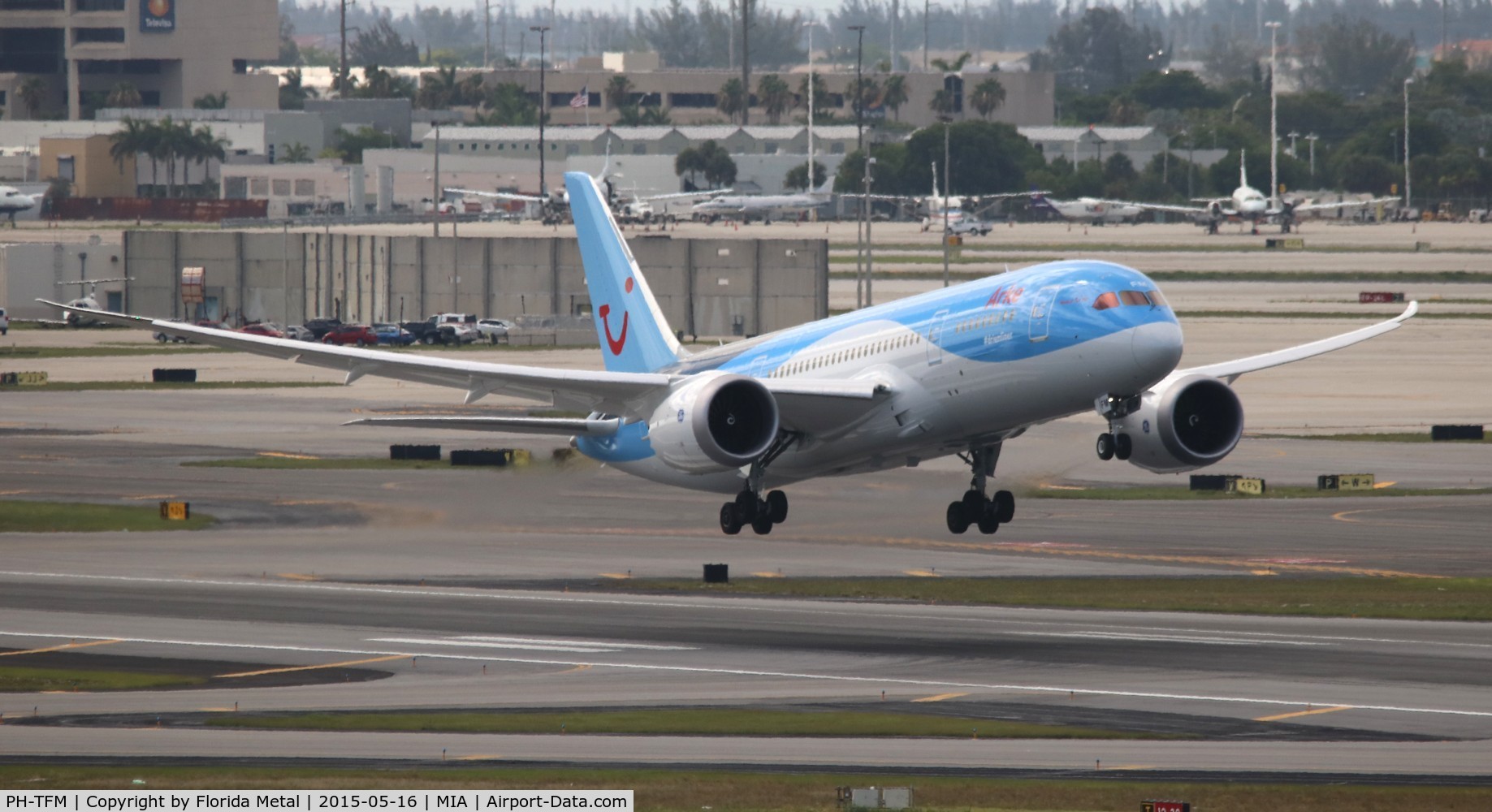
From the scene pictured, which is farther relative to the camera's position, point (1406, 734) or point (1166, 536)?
point (1166, 536)

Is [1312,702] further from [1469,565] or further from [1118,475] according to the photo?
[1118,475]

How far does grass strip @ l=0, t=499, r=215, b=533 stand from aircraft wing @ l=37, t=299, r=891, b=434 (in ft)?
91.8

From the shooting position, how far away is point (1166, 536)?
263 feet

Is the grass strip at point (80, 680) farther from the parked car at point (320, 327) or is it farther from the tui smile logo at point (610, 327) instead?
the parked car at point (320, 327)

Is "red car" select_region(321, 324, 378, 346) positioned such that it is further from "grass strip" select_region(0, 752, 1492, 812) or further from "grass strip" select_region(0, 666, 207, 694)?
"grass strip" select_region(0, 752, 1492, 812)

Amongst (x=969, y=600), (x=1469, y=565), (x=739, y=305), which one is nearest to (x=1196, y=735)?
(x=969, y=600)

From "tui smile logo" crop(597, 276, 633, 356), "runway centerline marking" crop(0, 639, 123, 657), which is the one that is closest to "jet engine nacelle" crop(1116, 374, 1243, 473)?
"tui smile logo" crop(597, 276, 633, 356)

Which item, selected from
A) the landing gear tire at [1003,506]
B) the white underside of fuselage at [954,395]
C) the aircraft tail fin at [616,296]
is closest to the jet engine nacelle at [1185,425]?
the white underside of fuselage at [954,395]

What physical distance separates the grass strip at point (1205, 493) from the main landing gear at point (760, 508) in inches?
1314

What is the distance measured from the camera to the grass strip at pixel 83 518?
83062 mm

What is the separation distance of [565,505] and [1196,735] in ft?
147

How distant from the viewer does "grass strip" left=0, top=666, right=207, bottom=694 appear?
54.5 metres

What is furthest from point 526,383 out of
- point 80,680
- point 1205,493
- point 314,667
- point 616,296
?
point 1205,493

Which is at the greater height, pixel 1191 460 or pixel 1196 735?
pixel 1191 460
